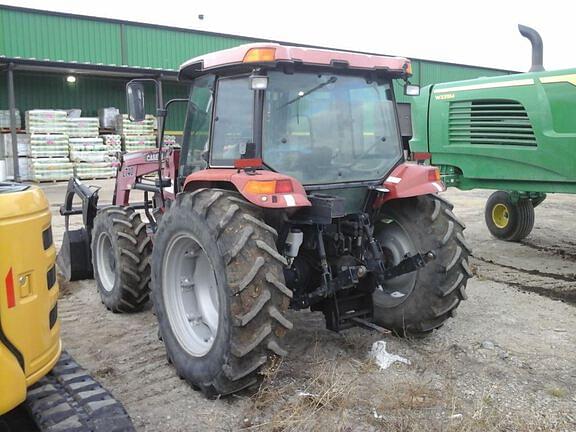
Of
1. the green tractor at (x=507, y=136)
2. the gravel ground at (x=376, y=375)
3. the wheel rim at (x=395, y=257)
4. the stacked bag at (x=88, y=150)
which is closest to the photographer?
the gravel ground at (x=376, y=375)

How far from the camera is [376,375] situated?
3.80 metres

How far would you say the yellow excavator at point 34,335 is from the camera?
2.14 m

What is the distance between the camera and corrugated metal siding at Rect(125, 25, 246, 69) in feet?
61.9

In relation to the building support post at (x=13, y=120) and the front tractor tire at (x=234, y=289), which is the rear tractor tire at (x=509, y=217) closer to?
the front tractor tire at (x=234, y=289)

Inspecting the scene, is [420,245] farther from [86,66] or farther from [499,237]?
[86,66]

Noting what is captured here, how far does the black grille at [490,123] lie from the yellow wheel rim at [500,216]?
5.24 feet

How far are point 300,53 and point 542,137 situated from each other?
443cm

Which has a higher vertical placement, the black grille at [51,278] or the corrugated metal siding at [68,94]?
the corrugated metal siding at [68,94]

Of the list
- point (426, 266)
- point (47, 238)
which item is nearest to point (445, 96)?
point (426, 266)

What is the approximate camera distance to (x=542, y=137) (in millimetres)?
6875

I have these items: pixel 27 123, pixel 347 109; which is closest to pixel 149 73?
pixel 27 123

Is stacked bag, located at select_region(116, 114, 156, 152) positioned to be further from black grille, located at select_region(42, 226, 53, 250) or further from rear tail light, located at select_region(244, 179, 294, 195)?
black grille, located at select_region(42, 226, 53, 250)

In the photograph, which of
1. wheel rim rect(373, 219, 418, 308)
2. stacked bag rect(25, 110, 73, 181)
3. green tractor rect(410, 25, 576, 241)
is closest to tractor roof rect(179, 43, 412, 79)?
wheel rim rect(373, 219, 418, 308)

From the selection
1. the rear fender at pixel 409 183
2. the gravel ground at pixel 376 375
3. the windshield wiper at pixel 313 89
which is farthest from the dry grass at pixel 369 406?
the windshield wiper at pixel 313 89
